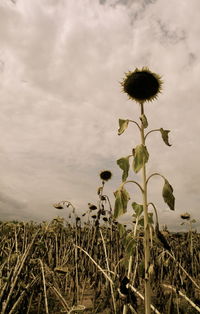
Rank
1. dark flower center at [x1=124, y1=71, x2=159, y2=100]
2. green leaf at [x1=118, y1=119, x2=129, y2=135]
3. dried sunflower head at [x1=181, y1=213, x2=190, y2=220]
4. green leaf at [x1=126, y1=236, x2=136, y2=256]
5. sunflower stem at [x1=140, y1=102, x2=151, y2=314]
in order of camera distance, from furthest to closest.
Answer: dried sunflower head at [x1=181, y1=213, x2=190, y2=220]
dark flower center at [x1=124, y1=71, x2=159, y2=100]
green leaf at [x1=118, y1=119, x2=129, y2=135]
green leaf at [x1=126, y1=236, x2=136, y2=256]
sunflower stem at [x1=140, y1=102, x2=151, y2=314]

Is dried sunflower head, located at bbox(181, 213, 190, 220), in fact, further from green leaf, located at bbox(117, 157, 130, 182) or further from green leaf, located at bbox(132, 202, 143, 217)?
green leaf, located at bbox(117, 157, 130, 182)

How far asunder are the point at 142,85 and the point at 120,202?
1.10 meters

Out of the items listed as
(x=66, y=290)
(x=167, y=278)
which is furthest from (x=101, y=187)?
(x=167, y=278)

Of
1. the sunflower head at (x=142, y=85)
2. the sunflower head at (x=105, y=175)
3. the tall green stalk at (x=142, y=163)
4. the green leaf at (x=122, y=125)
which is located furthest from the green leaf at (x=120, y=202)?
the sunflower head at (x=105, y=175)

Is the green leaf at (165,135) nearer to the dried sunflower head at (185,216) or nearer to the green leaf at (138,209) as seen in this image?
the green leaf at (138,209)

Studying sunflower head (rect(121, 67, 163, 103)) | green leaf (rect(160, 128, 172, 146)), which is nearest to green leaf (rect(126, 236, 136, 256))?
green leaf (rect(160, 128, 172, 146))

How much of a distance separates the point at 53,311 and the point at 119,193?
200cm

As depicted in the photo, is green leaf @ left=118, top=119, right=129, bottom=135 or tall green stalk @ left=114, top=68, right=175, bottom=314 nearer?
tall green stalk @ left=114, top=68, right=175, bottom=314

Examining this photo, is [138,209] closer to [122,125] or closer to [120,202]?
[120,202]

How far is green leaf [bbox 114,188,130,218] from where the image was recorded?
2.10 m

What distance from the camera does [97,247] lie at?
4.84 metres

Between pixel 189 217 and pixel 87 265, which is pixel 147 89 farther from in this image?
pixel 189 217

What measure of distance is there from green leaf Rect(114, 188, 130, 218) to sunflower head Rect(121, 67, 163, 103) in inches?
36.9

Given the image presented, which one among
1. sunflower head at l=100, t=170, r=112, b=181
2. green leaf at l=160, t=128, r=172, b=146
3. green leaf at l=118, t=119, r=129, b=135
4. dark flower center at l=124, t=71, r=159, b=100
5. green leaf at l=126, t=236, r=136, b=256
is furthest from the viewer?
sunflower head at l=100, t=170, r=112, b=181
